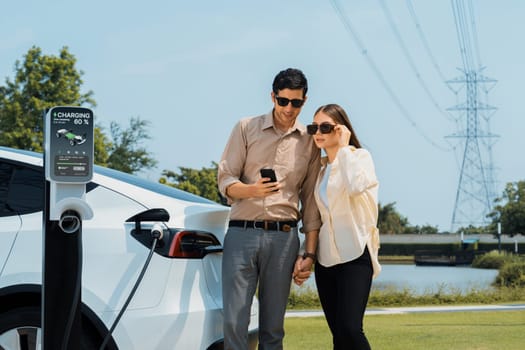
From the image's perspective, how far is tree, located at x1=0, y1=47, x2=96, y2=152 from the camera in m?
39.4

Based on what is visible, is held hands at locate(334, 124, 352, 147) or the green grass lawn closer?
held hands at locate(334, 124, 352, 147)

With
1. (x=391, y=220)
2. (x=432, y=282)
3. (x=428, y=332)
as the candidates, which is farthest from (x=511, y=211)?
(x=428, y=332)

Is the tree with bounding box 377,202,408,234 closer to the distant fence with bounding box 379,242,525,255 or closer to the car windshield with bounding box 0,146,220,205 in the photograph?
the distant fence with bounding box 379,242,525,255

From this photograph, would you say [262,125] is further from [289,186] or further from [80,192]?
[80,192]

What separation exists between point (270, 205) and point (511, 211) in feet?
261

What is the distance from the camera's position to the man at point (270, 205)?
4590 millimetres

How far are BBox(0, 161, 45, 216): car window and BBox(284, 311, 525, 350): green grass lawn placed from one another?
16.5ft

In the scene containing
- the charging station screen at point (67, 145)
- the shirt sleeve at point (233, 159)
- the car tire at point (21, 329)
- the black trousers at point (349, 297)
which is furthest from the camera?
the shirt sleeve at point (233, 159)

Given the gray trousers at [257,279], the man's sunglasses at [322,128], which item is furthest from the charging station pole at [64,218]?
the man's sunglasses at [322,128]

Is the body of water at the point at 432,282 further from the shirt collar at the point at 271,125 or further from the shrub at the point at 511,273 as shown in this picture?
the shirt collar at the point at 271,125

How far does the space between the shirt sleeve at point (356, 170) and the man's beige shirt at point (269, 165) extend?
9.5 inches

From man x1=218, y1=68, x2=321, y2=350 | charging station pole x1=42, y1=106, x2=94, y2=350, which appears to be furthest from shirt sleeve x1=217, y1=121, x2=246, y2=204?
charging station pole x1=42, y1=106, x2=94, y2=350

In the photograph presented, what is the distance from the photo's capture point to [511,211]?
80.6 m

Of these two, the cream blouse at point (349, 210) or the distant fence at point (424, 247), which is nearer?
the cream blouse at point (349, 210)
